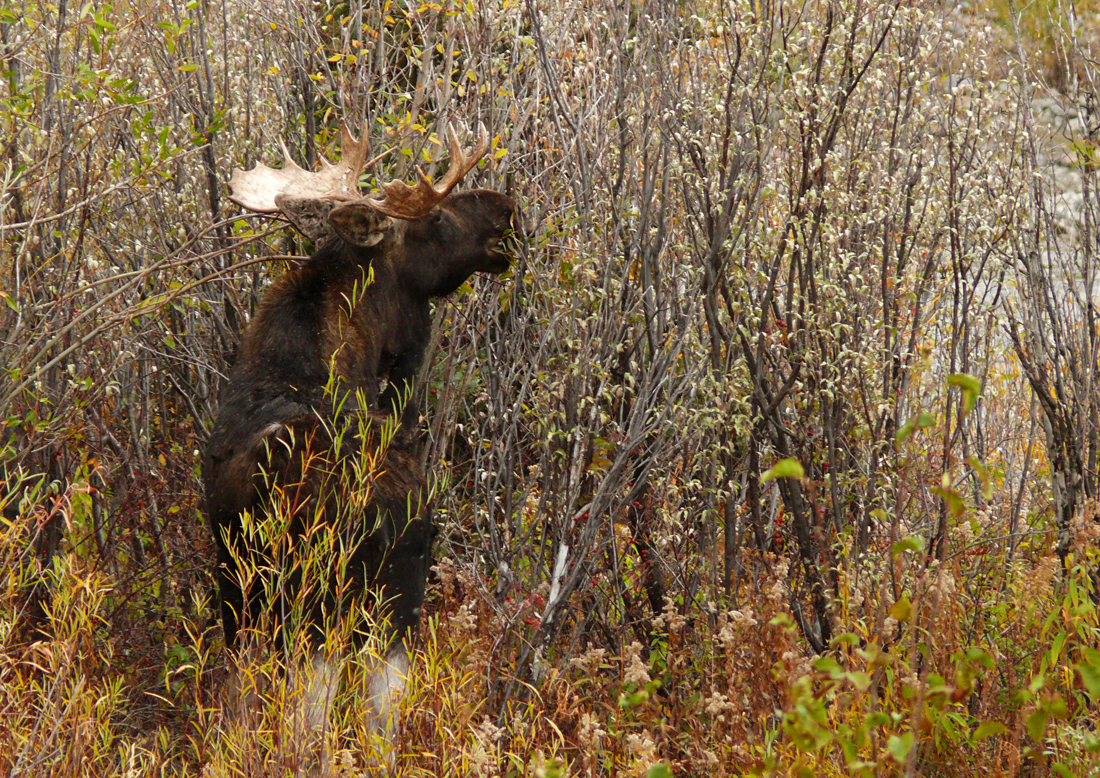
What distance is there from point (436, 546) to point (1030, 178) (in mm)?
3021

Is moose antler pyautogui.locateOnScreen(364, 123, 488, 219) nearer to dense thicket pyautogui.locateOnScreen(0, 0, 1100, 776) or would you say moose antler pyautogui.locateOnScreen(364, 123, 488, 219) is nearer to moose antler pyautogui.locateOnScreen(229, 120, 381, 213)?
moose antler pyautogui.locateOnScreen(229, 120, 381, 213)

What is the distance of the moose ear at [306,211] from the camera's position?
145 inches

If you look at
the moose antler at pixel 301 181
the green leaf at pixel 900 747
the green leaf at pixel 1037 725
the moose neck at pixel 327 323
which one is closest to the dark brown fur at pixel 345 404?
the moose neck at pixel 327 323

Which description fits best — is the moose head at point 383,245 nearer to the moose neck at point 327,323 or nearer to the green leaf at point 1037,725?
the moose neck at point 327,323

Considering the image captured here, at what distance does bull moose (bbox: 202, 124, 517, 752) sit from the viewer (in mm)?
3309

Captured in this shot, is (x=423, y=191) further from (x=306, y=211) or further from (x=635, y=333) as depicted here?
(x=635, y=333)

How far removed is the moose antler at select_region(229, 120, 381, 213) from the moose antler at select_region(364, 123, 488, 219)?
117 mm

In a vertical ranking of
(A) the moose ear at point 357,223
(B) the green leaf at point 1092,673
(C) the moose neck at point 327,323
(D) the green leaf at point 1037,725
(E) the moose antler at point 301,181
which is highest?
(E) the moose antler at point 301,181

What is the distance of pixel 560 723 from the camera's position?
3.71 m

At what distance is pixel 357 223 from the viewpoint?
3.64 m

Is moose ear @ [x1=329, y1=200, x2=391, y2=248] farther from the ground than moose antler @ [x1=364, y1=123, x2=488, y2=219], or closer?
closer

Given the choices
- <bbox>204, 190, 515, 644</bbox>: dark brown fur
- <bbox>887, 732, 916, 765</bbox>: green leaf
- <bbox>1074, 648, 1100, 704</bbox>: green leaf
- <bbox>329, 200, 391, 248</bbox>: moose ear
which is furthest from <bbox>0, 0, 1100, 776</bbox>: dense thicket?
<bbox>887, 732, 916, 765</bbox>: green leaf

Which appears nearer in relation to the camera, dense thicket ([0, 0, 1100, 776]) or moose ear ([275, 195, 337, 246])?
moose ear ([275, 195, 337, 246])

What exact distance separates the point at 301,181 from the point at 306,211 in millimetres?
337
